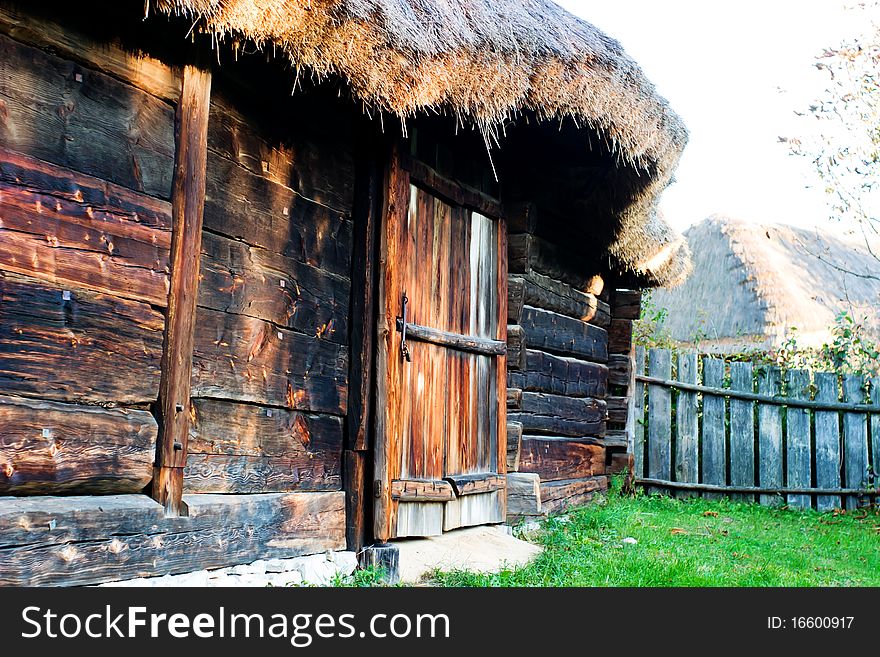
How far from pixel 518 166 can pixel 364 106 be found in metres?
2.40

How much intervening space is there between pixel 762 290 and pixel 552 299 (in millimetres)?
10096

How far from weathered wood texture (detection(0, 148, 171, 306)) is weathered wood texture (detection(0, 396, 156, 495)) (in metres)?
0.43

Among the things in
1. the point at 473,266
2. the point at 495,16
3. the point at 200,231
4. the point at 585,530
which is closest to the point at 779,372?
the point at 585,530

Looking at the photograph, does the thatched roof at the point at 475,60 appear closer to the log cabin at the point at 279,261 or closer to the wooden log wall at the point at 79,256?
the log cabin at the point at 279,261

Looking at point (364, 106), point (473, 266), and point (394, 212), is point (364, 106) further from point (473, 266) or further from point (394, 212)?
point (473, 266)

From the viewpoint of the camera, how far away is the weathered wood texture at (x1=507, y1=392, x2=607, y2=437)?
6367 mm

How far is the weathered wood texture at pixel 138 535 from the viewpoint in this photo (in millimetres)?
2646

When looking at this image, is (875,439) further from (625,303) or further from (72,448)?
(72,448)

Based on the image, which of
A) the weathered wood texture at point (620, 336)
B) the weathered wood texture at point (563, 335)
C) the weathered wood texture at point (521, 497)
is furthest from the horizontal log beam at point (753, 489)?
the weathered wood texture at point (521, 497)

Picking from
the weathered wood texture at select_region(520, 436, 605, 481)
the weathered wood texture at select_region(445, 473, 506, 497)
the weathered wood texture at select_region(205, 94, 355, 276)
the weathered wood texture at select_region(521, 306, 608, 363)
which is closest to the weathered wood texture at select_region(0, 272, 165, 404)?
the weathered wood texture at select_region(205, 94, 355, 276)

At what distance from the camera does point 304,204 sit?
4.18 metres

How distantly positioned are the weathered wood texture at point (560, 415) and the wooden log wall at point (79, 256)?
11.0 ft

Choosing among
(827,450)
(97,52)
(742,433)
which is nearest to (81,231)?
(97,52)

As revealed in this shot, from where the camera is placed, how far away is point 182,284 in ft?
10.7
